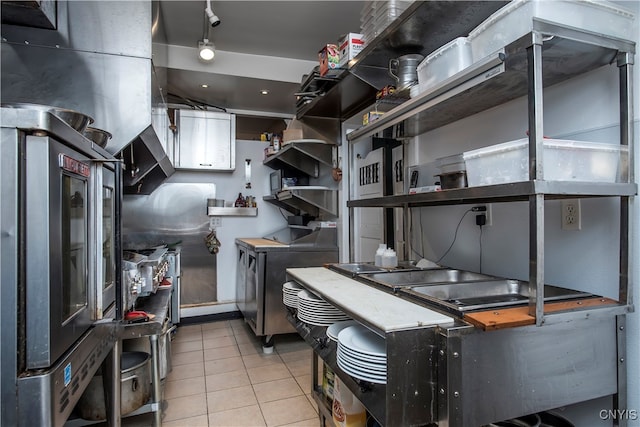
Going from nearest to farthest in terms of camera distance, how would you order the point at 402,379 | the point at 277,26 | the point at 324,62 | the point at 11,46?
the point at 402,379, the point at 11,46, the point at 324,62, the point at 277,26

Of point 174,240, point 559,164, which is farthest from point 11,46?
point 174,240

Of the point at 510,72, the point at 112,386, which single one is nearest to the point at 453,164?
the point at 510,72

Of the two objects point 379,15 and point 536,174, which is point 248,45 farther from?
point 536,174

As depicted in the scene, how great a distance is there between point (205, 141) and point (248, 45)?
1.28 meters

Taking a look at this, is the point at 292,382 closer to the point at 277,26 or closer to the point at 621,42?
the point at 621,42

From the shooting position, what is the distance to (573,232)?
1387 mm

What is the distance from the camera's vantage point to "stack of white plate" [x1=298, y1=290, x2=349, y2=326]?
5.27 ft

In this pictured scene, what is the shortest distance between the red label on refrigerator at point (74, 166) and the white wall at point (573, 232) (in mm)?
1720

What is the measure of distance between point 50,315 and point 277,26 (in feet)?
9.36

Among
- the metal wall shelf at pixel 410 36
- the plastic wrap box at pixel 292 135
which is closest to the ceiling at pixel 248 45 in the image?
the plastic wrap box at pixel 292 135

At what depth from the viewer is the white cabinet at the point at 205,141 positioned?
4.07 meters

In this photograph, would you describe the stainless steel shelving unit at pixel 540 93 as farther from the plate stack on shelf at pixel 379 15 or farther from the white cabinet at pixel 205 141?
the white cabinet at pixel 205 141

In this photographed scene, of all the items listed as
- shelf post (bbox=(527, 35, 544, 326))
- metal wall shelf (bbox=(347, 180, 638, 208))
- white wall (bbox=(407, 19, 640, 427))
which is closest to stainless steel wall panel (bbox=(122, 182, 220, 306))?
white wall (bbox=(407, 19, 640, 427))

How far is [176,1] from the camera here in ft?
8.65
